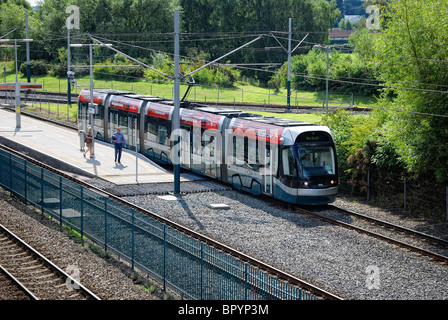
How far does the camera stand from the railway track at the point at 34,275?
568 inches

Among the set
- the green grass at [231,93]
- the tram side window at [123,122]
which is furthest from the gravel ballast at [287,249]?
the green grass at [231,93]

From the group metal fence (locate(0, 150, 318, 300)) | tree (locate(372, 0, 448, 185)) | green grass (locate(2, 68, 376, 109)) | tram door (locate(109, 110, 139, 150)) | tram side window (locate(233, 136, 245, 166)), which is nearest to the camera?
metal fence (locate(0, 150, 318, 300))

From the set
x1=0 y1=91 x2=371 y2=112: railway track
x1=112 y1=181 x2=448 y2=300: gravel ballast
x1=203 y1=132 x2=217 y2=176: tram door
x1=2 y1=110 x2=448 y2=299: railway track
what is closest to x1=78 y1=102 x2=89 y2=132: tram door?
x1=203 y1=132 x2=217 y2=176: tram door

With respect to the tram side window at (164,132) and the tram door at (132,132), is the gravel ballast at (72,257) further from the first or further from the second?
the tram door at (132,132)

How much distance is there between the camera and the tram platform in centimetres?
2723

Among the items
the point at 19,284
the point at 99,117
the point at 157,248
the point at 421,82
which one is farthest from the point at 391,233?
the point at 99,117

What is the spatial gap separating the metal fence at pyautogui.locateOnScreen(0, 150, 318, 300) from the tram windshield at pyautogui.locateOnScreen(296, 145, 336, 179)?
7.11 m

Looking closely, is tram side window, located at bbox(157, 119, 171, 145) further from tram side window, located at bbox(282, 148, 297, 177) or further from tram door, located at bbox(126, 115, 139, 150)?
tram side window, located at bbox(282, 148, 297, 177)

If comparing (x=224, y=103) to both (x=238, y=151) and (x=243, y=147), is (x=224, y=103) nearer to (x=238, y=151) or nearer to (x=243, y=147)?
(x=238, y=151)

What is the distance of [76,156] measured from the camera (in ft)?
102

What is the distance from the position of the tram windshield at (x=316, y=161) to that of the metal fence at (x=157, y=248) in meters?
7.11

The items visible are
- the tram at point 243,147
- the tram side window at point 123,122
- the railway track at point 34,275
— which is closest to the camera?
the railway track at point 34,275

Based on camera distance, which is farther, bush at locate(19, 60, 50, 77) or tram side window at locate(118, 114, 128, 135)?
bush at locate(19, 60, 50, 77)

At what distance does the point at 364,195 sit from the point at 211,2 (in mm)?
71535
